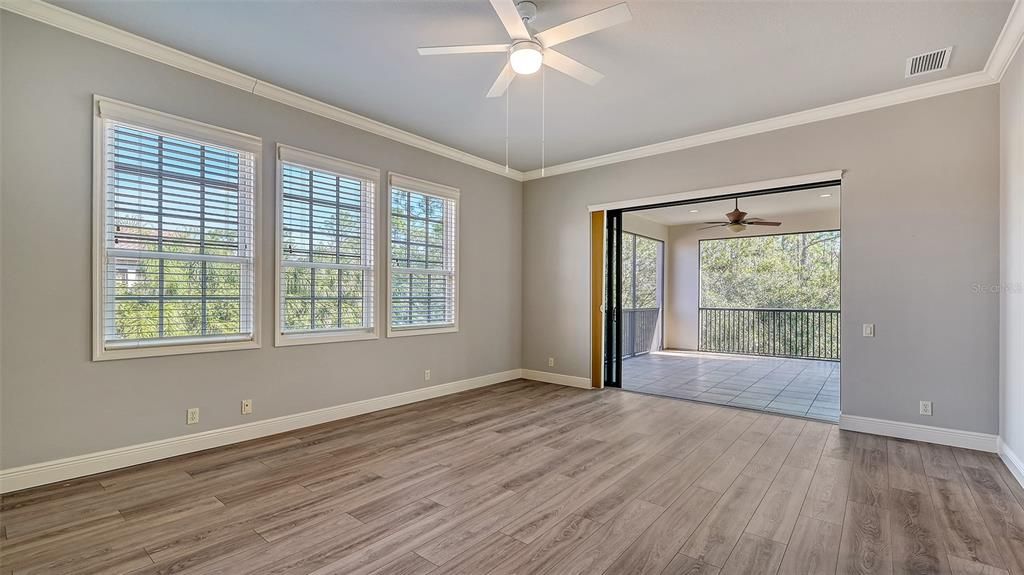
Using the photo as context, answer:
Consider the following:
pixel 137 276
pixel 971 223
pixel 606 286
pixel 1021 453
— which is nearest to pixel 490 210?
pixel 606 286

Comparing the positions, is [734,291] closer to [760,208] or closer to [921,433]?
[760,208]

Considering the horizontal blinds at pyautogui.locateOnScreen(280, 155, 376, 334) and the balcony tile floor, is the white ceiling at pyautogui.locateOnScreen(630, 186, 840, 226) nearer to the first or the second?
the balcony tile floor

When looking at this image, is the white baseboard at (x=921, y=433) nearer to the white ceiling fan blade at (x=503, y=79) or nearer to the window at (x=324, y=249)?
the white ceiling fan blade at (x=503, y=79)

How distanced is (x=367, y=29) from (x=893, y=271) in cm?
457

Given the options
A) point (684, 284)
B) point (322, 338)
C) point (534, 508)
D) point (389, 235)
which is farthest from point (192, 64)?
point (684, 284)

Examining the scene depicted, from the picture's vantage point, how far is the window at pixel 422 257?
4.78 meters

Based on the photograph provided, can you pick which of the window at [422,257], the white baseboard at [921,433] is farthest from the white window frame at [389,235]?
the white baseboard at [921,433]

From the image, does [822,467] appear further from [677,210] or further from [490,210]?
[677,210]

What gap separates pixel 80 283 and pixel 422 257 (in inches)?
111

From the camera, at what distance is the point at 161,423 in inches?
126

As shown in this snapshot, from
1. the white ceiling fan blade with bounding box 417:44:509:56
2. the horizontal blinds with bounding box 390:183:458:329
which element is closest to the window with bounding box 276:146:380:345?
the horizontal blinds with bounding box 390:183:458:329

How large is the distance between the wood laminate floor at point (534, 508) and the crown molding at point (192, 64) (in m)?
2.85

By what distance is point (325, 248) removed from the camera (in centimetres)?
415

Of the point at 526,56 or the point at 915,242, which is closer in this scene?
the point at 526,56
